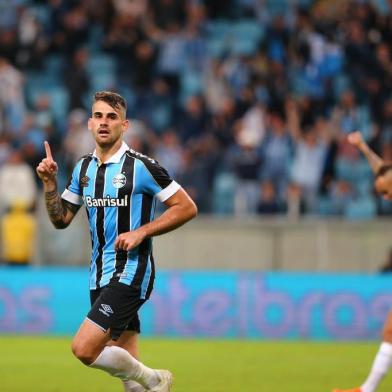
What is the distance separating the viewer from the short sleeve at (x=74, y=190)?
8094 millimetres

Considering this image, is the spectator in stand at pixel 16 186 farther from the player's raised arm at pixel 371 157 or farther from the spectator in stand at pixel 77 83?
the player's raised arm at pixel 371 157

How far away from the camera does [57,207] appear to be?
26.3 ft

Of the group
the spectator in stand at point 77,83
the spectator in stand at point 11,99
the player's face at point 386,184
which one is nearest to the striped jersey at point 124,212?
the player's face at point 386,184

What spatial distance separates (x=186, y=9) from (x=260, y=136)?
12.7ft

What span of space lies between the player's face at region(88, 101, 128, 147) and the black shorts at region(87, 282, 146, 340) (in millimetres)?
1008

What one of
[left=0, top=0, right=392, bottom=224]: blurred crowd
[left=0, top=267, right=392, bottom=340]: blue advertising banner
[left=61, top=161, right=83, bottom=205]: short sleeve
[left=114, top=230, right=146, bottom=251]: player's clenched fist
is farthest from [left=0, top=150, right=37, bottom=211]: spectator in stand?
[left=114, top=230, right=146, bottom=251]: player's clenched fist

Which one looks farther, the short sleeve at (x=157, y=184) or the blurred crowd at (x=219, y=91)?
the blurred crowd at (x=219, y=91)

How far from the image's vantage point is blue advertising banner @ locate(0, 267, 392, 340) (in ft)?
52.2

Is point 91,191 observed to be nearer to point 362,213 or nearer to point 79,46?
point 362,213

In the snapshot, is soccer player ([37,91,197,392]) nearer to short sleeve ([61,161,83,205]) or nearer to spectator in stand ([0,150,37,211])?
short sleeve ([61,161,83,205])

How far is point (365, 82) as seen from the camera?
19391mm

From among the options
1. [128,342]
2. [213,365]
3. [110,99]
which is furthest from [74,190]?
[213,365]

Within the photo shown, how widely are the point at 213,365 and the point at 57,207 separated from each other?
4717 mm

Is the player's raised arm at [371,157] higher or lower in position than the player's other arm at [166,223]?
higher
